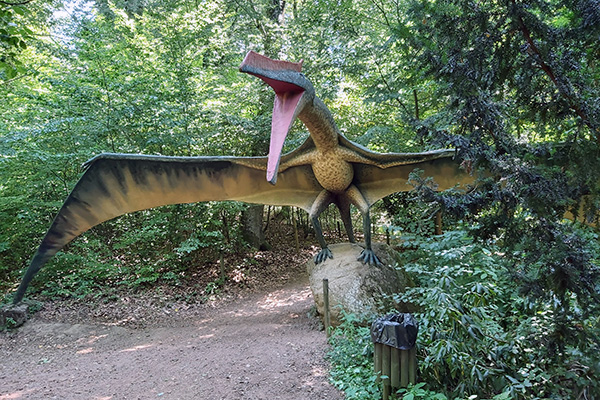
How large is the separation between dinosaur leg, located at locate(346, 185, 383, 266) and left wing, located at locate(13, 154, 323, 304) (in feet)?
3.13

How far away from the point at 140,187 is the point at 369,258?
308cm

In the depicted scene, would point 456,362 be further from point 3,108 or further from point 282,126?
point 3,108

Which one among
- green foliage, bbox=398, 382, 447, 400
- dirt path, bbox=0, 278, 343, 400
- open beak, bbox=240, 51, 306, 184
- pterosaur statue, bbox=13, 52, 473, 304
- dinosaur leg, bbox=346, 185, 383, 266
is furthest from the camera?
dinosaur leg, bbox=346, 185, 383, 266

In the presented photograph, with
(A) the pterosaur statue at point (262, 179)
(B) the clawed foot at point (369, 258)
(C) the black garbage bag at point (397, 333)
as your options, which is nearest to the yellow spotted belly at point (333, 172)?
(A) the pterosaur statue at point (262, 179)

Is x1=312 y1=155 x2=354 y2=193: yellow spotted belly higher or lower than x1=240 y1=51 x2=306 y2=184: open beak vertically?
lower

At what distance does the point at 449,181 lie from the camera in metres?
4.59

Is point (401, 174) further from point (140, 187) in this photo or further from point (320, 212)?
point (140, 187)

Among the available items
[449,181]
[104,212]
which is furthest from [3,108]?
[449,181]

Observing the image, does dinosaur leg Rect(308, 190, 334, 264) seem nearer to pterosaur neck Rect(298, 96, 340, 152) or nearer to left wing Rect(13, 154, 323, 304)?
left wing Rect(13, 154, 323, 304)

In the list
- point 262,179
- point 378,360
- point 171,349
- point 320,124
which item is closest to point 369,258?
point 262,179

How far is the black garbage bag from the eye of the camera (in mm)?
2725

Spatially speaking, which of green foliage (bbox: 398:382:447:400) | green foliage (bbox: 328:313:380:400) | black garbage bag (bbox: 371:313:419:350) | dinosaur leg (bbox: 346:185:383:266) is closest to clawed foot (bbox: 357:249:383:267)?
dinosaur leg (bbox: 346:185:383:266)

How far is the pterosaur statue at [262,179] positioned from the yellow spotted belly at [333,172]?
1cm

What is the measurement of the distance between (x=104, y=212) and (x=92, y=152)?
2.80 meters
